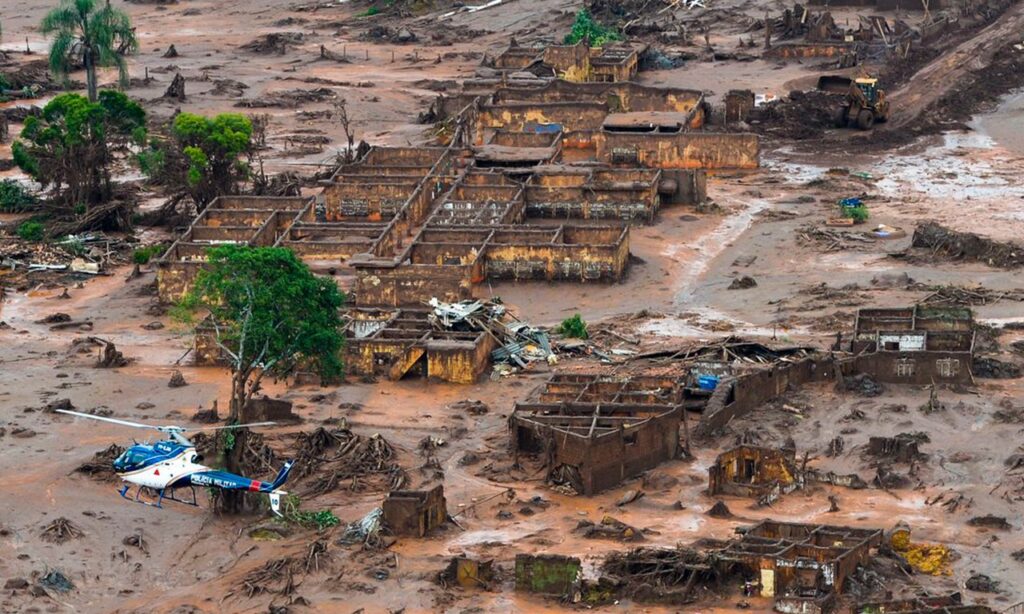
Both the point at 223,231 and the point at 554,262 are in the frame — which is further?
the point at 223,231

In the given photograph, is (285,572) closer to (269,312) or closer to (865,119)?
(269,312)

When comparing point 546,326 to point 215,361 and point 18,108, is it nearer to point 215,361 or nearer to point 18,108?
point 215,361

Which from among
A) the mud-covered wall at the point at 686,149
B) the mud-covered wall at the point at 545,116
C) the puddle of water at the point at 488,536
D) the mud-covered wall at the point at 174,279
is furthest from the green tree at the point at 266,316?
the mud-covered wall at the point at 545,116

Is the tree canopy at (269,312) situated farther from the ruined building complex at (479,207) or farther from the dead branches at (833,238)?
the dead branches at (833,238)

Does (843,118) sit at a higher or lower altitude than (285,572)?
higher

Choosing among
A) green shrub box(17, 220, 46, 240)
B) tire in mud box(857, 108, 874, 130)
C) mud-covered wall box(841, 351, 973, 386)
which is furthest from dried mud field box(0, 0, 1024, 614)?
green shrub box(17, 220, 46, 240)

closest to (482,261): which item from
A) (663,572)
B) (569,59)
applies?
(663,572)
